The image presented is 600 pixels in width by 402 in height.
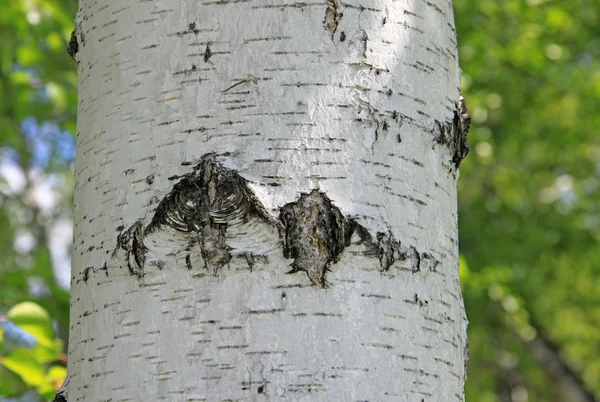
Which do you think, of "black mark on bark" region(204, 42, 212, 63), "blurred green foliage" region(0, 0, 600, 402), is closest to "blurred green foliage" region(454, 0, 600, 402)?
"blurred green foliage" region(0, 0, 600, 402)

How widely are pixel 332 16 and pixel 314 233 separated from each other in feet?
0.95

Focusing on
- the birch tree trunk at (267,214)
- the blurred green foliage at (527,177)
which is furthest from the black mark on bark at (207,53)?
the blurred green foliage at (527,177)

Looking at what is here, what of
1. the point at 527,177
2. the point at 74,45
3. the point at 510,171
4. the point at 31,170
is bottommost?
the point at 74,45

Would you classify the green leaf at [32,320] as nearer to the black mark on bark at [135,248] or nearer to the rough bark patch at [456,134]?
the black mark on bark at [135,248]

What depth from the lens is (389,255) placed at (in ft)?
2.79

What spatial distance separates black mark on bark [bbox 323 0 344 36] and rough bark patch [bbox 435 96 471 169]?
0.67 ft

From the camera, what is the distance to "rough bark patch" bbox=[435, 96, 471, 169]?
98 centimetres

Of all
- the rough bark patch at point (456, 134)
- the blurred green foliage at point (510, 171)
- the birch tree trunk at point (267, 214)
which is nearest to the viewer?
the birch tree trunk at point (267, 214)

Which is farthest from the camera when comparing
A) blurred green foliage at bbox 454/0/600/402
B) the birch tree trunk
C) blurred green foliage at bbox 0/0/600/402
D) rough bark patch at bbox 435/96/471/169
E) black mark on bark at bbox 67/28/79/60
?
blurred green foliage at bbox 454/0/600/402

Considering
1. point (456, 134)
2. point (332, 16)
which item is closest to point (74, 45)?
point (332, 16)

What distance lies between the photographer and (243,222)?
2.73 feet

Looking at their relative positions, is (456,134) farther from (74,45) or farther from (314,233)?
(74,45)

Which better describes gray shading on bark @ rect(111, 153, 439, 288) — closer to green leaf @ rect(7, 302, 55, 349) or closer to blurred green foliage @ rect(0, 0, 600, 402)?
green leaf @ rect(7, 302, 55, 349)

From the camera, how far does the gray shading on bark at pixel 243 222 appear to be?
82cm
